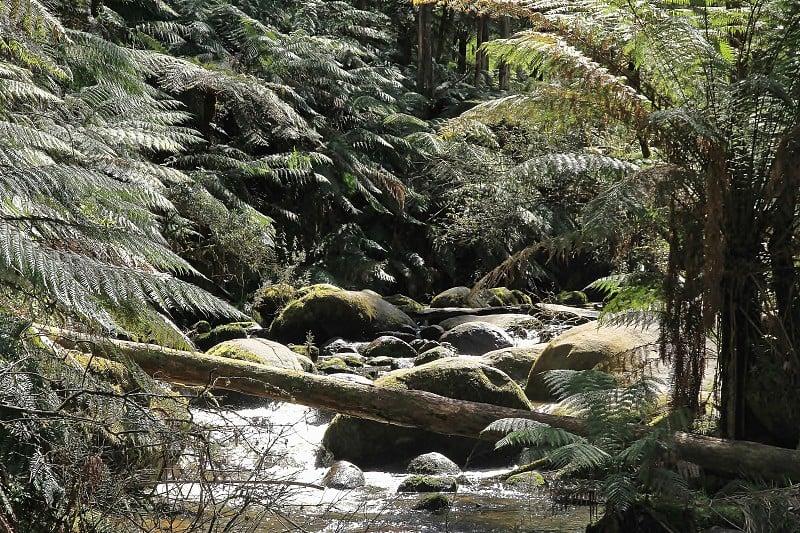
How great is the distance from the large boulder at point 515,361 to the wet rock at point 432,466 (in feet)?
7.72

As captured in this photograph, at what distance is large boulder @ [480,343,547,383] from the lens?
27.8 feet

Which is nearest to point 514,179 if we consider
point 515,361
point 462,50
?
point 515,361

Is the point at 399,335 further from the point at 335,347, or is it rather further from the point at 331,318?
the point at 335,347

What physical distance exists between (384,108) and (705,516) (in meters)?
12.2

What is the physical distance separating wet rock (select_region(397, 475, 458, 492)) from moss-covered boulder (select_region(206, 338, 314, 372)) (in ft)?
6.87

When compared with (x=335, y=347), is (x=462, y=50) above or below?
above

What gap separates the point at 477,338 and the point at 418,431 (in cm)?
379

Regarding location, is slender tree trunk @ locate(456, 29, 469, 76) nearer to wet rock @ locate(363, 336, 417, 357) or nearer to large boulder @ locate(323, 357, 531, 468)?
wet rock @ locate(363, 336, 417, 357)

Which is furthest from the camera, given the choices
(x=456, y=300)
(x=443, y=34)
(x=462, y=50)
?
(x=462, y=50)

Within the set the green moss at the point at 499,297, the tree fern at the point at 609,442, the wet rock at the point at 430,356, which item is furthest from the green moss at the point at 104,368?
the green moss at the point at 499,297

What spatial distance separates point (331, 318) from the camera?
1059cm

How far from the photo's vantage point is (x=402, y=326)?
36.1ft

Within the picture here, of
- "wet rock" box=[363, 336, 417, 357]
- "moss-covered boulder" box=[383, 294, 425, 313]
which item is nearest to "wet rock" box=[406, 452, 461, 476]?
"wet rock" box=[363, 336, 417, 357]

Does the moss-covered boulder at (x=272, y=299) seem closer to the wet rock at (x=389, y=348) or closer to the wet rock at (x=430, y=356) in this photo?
the wet rock at (x=389, y=348)
